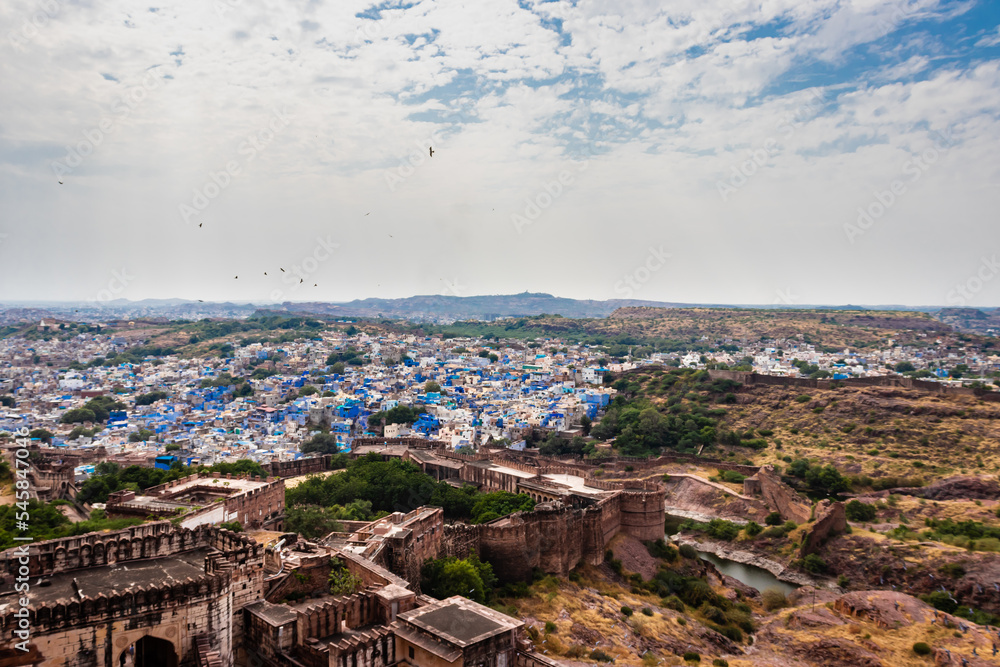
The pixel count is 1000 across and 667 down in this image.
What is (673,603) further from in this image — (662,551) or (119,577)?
(119,577)

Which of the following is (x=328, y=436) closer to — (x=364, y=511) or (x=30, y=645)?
(x=364, y=511)

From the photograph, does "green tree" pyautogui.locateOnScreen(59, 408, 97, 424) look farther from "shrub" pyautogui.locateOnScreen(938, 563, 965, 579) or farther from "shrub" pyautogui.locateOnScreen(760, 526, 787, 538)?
"shrub" pyautogui.locateOnScreen(938, 563, 965, 579)

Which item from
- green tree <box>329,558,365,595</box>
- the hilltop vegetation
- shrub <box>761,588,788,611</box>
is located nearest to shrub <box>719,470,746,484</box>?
the hilltop vegetation

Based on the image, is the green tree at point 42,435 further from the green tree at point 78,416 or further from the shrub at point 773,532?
the shrub at point 773,532

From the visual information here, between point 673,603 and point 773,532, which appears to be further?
point 773,532

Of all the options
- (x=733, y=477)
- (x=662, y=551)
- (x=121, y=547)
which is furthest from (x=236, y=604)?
(x=733, y=477)
